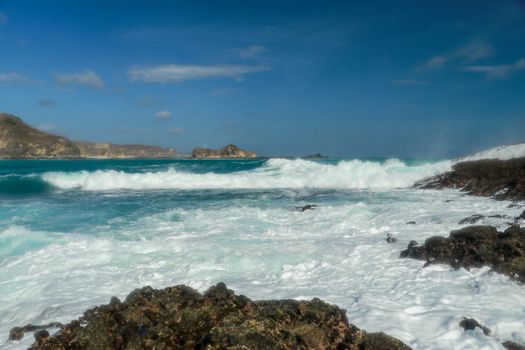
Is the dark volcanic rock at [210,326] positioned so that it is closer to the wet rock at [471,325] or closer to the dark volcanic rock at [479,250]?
the wet rock at [471,325]

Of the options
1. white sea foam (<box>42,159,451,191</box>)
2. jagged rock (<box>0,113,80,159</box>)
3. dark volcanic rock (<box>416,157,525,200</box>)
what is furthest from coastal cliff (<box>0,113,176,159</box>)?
dark volcanic rock (<box>416,157,525,200</box>)

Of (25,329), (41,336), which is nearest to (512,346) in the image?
(41,336)

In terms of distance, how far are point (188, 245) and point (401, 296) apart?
5.00 m

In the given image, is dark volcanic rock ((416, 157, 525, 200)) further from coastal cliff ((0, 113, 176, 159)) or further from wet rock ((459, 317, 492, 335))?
coastal cliff ((0, 113, 176, 159))

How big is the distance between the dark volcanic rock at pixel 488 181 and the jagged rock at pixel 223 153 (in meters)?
84.6

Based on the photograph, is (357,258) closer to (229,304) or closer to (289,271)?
(289,271)

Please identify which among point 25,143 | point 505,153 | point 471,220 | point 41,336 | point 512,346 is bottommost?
point 41,336

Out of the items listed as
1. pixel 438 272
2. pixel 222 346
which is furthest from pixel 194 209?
pixel 222 346

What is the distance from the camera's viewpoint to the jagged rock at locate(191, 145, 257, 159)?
104500 millimetres

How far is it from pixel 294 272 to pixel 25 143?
139 m

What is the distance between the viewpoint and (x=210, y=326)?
3850 millimetres

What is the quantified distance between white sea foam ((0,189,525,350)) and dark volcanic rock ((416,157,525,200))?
2.43 m

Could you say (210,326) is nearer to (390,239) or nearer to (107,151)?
(390,239)

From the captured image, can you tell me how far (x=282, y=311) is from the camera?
398 cm
